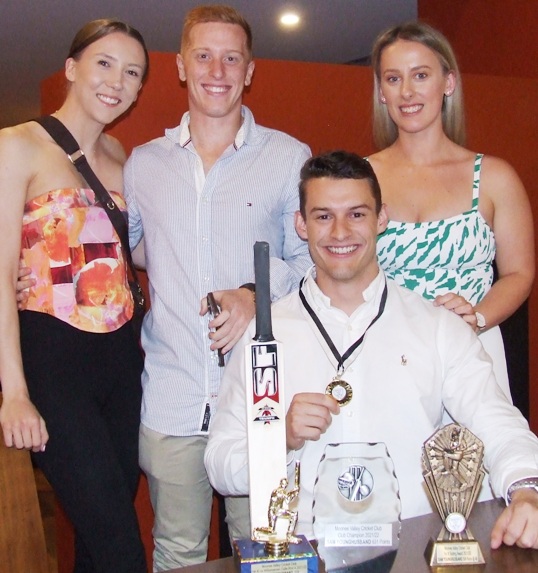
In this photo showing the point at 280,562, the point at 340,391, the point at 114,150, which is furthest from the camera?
the point at 114,150

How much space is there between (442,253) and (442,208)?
13 centimetres

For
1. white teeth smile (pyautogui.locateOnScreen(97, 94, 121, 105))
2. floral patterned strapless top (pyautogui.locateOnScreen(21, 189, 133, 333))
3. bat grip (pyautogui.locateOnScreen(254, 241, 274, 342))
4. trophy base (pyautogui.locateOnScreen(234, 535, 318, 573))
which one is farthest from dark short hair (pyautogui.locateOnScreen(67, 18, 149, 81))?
trophy base (pyautogui.locateOnScreen(234, 535, 318, 573))

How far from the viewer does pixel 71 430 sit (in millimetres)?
1975

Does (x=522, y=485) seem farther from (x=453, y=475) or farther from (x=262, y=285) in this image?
(x=262, y=285)

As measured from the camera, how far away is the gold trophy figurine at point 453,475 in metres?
1.20

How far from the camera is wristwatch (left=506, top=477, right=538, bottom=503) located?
1.34m

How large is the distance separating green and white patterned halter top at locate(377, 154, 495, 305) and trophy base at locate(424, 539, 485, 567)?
3.55ft

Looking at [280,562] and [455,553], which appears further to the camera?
[455,553]

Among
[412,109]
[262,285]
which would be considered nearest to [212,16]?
[412,109]

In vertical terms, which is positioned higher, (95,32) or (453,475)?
(95,32)

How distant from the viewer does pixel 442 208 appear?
2.21 meters

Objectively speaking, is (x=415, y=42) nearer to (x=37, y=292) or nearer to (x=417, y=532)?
(x=37, y=292)

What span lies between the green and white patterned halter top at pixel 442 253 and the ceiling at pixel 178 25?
4454 millimetres

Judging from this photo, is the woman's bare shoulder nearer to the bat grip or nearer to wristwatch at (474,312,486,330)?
wristwatch at (474,312,486,330)
